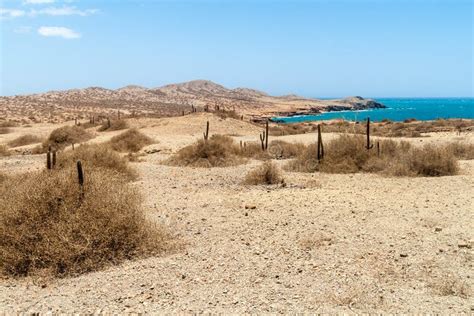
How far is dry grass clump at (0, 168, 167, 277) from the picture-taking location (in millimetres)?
7445

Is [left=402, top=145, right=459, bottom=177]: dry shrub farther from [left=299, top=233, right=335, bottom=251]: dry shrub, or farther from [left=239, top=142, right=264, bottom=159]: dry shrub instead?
[left=239, top=142, right=264, bottom=159]: dry shrub

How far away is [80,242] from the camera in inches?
301

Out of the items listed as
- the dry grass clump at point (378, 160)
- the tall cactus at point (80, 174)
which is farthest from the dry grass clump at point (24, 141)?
the tall cactus at point (80, 174)

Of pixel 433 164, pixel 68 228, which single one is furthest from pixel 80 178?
pixel 433 164

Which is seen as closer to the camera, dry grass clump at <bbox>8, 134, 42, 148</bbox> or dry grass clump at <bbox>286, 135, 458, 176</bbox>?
dry grass clump at <bbox>286, 135, 458, 176</bbox>

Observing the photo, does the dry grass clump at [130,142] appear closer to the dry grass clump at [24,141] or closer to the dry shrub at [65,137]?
the dry shrub at [65,137]

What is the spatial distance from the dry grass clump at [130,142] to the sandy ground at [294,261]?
1556 centimetres

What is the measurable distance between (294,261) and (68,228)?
346cm

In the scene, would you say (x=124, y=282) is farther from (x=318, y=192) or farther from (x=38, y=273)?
(x=318, y=192)

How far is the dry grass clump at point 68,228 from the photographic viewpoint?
745 centimetres


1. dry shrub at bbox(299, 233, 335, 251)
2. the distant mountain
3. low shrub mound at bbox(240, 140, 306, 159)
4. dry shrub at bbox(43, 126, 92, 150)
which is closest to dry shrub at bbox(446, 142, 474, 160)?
low shrub mound at bbox(240, 140, 306, 159)

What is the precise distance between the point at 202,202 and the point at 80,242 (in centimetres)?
491

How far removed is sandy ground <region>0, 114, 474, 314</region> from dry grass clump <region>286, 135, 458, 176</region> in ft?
8.06

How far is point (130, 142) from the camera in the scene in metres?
29.4
